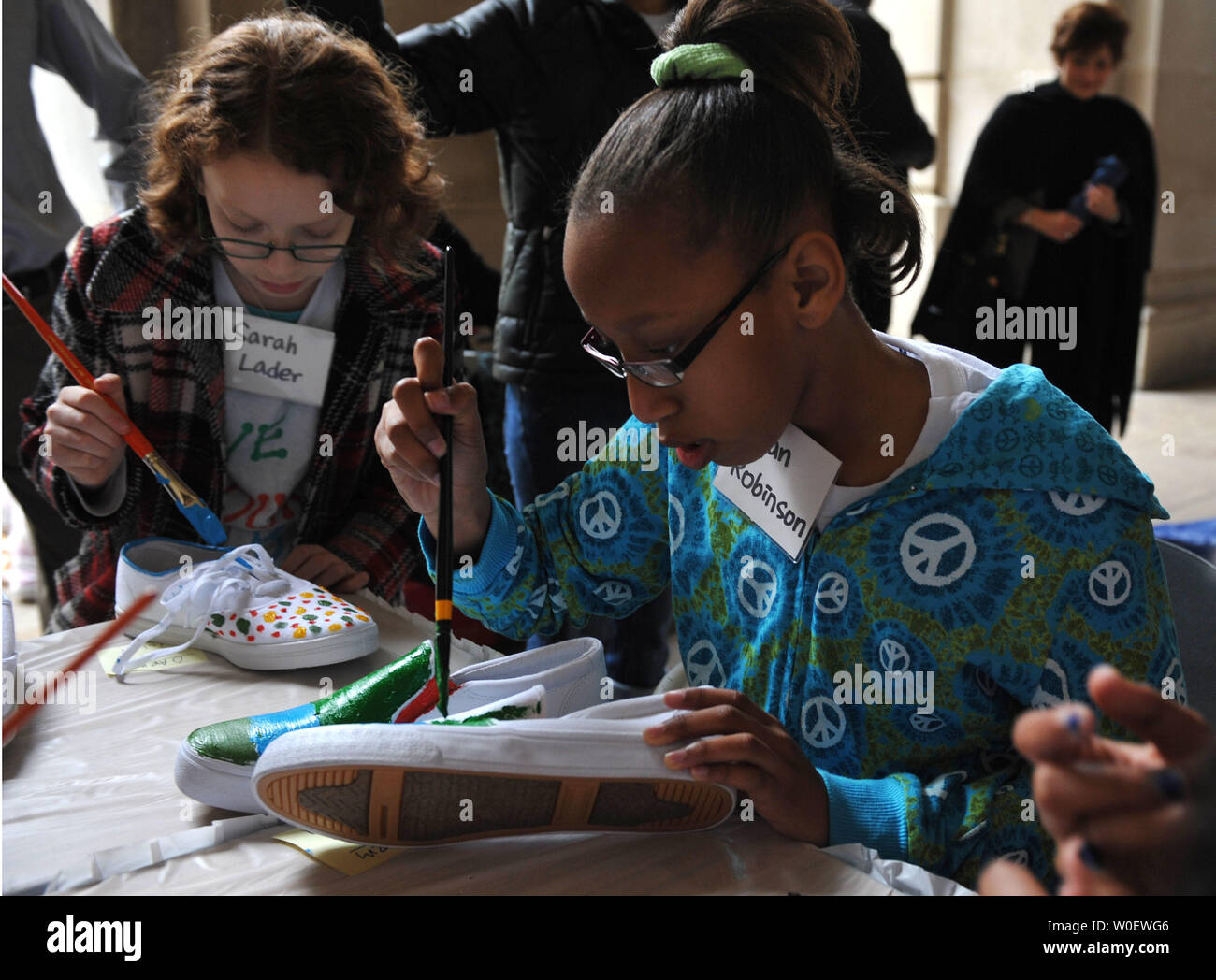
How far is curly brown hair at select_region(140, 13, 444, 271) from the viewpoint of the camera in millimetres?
1604

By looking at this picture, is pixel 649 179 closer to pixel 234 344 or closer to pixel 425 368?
pixel 425 368

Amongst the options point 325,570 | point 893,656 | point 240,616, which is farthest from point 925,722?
point 325,570

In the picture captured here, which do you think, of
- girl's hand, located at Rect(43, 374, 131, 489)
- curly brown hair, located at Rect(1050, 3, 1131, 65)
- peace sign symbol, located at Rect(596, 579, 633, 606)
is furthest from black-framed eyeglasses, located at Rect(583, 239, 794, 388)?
curly brown hair, located at Rect(1050, 3, 1131, 65)

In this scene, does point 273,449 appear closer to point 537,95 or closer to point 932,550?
point 537,95

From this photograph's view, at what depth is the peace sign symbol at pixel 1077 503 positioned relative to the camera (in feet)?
3.29

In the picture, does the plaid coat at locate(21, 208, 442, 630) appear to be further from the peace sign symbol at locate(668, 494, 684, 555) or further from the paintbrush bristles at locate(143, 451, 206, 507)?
the peace sign symbol at locate(668, 494, 684, 555)

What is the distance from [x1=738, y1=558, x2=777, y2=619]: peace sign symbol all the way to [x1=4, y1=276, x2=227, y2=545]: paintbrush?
68cm

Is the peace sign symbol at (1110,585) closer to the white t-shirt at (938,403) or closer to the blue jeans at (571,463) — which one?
the white t-shirt at (938,403)

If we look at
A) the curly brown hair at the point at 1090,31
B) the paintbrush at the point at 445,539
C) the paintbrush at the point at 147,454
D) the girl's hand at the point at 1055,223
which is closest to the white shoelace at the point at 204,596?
the paintbrush at the point at 147,454

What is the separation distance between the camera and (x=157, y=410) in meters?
1.71

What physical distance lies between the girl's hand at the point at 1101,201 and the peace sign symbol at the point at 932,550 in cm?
316

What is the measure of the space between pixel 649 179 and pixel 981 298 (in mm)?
2836

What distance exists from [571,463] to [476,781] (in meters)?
1.39

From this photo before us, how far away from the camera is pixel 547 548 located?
4.32 ft
